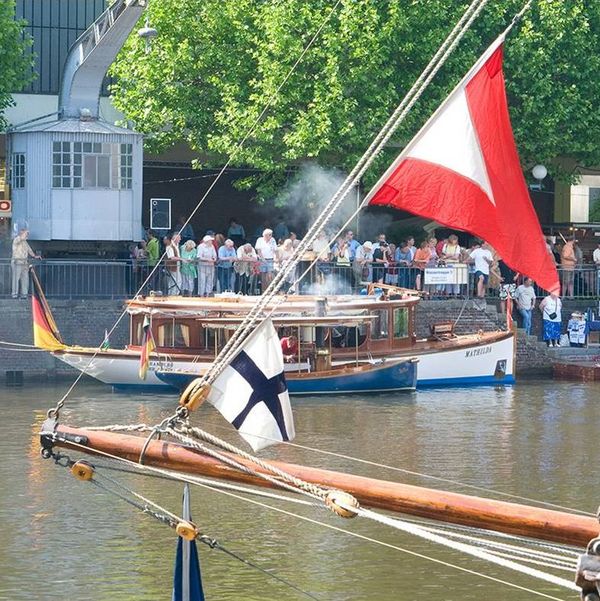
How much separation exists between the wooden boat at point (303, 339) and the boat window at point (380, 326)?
0.07 ft

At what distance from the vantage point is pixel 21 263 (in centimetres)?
3584

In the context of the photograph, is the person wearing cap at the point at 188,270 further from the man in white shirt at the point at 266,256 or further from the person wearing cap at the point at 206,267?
the man in white shirt at the point at 266,256

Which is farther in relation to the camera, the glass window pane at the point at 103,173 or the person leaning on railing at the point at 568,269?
the person leaning on railing at the point at 568,269

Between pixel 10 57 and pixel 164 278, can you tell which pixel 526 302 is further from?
pixel 10 57

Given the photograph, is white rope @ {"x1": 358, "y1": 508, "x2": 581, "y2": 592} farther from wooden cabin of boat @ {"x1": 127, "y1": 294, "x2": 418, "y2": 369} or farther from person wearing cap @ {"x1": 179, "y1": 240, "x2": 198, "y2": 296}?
person wearing cap @ {"x1": 179, "y1": 240, "x2": 198, "y2": 296}

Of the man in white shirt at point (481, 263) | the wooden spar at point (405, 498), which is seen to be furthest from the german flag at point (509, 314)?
the wooden spar at point (405, 498)

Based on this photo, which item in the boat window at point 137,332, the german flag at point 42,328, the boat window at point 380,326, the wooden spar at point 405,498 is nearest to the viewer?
the wooden spar at point 405,498

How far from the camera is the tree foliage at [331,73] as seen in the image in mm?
38750

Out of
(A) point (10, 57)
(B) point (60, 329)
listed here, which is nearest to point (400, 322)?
(B) point (60, 329)

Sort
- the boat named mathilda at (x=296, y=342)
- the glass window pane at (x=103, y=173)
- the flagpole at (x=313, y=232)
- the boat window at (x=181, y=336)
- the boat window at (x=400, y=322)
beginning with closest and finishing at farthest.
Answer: the flagpole at (x=313, y=232), the boat named mathilda at (x=296, y=342), the boat window at (x=181, y=336), the boat window at (x=400, y=322), the glass window pane at (x=103, y=173)

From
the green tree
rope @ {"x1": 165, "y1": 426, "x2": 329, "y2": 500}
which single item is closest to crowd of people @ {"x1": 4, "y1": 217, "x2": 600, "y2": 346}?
the green tree

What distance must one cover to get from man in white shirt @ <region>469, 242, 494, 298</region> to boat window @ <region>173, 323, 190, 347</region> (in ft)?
27.4

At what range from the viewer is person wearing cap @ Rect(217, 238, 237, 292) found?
119 ft

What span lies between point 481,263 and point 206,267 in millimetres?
6882
